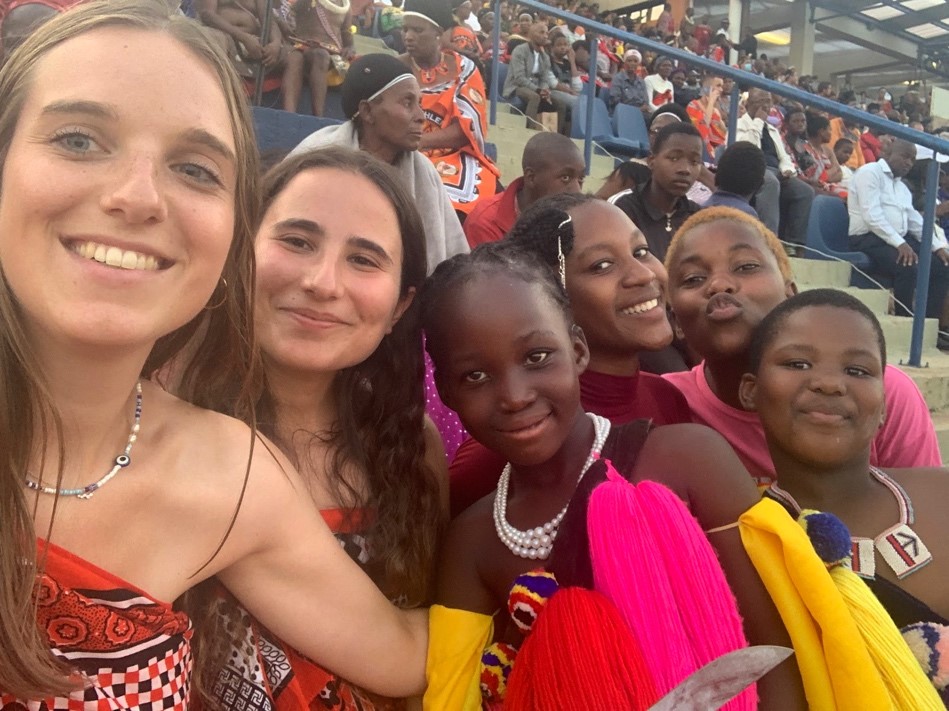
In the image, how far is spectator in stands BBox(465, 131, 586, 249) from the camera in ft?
12.7

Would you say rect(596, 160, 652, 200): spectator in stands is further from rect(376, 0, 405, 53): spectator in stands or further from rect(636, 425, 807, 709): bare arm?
rect(636, 425, 807, 709): bare arm

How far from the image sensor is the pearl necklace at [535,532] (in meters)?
1.36

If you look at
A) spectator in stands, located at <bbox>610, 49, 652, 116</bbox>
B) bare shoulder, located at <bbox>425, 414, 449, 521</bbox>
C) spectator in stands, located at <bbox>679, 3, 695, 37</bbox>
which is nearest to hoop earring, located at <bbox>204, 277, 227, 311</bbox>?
bare shoulder, located at <bbox>425, 414, 449, 521</bbox>

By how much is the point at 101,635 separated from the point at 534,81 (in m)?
8.37

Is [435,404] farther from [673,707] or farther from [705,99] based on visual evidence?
[705,99]

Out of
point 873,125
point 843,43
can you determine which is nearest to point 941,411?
point 873,125

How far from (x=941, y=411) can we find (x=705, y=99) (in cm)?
564

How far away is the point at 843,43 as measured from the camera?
17297 millimetres

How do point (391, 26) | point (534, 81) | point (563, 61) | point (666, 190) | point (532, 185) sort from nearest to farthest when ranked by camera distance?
point (532, 185), point (666, 190), point (391, 26), point (534, 81), point (563, 61)

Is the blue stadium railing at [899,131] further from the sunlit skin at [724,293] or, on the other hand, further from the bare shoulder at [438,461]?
the bare shoulder at [438,461]

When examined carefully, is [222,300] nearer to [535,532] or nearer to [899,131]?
[535,532]

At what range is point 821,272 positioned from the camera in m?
6.69

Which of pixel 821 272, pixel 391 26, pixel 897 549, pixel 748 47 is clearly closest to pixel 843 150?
pixel 821 272

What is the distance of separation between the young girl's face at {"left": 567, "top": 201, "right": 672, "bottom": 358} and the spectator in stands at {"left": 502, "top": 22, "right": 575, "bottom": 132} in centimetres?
678
